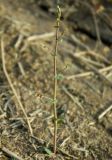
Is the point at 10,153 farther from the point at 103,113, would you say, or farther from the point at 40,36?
the point at 40,36

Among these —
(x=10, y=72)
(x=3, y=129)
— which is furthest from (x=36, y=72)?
(x=3, y=129)

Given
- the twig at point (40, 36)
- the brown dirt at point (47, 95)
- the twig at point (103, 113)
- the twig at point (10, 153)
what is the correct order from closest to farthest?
the twig at point (10, 153) → the brown dirt at point (47, 95) → the twig at point (103, 113) → the twig at point (40, 36)

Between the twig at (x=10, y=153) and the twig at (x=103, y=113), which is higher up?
the twig at (x=103, y=113)

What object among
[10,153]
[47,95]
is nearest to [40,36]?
[47,95]

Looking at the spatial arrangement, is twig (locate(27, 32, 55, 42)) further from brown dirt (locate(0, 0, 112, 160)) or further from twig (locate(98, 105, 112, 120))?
twig (locate(98, 105, 112, 120))

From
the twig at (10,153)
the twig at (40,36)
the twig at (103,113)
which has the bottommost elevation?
the twig at (10,153)

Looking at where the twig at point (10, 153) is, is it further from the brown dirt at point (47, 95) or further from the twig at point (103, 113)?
the twig at point (103, 113)

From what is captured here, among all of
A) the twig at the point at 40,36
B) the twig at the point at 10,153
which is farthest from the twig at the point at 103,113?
the twig at the point at 40,36

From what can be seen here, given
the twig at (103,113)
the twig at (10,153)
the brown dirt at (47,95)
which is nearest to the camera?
the twig at (10,153)

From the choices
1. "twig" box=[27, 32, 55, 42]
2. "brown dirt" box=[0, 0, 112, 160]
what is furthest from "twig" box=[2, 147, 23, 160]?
"twig" box=[27, 32, 55, 42]

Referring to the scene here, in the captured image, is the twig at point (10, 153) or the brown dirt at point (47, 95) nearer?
the twig at point (10, 153)
